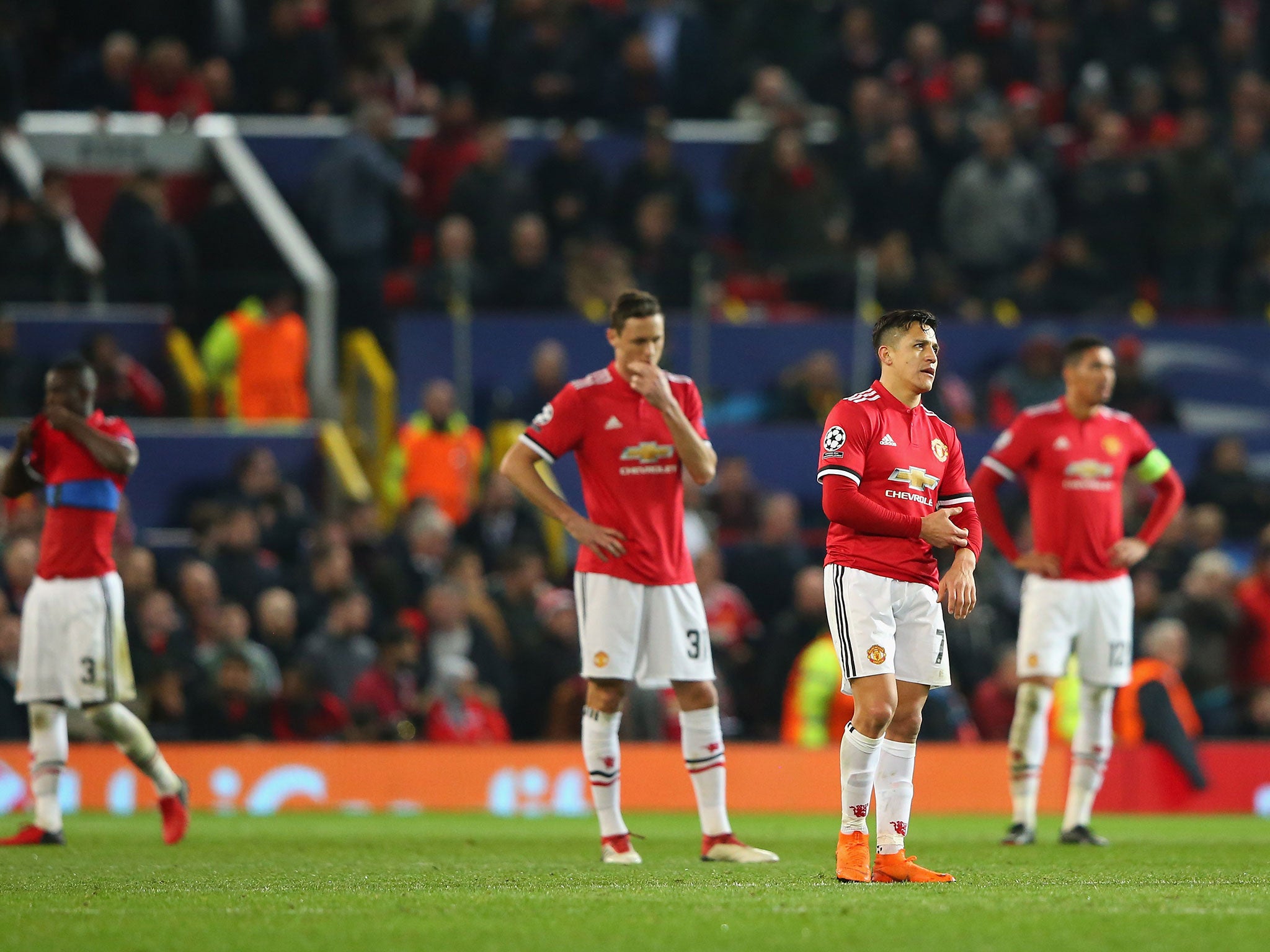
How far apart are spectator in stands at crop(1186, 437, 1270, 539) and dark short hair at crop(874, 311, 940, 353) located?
11.1 meters

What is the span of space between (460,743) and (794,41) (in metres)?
12.0

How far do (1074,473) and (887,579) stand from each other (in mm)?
3749

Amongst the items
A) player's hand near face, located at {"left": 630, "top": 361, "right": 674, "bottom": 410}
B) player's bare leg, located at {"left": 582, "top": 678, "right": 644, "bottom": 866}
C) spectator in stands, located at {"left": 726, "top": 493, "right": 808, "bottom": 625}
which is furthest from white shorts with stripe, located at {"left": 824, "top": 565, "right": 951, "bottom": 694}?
spectator in stands, located at {"left": 726, "top": 493, "right": 808, "bottom": 625}

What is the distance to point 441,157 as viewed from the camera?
72.5 feet

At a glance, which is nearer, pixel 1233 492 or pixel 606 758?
pixel 606 758

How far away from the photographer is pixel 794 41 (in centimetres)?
2448

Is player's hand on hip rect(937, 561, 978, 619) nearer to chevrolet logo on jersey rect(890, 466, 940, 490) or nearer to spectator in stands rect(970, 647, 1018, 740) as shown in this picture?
chevrolet logo on jersey rect(890, 466, 940, 490)

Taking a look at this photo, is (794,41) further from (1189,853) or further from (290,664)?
(1189,853)

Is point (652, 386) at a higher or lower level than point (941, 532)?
higher

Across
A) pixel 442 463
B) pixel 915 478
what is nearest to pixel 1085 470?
pixel 915 478

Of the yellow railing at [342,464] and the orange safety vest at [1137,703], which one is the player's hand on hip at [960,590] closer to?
the orange safety vest at [1137,703]

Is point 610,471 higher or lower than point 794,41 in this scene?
lower

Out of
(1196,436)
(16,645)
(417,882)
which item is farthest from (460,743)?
(1196,436)

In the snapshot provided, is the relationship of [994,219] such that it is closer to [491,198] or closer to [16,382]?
[491,198]
